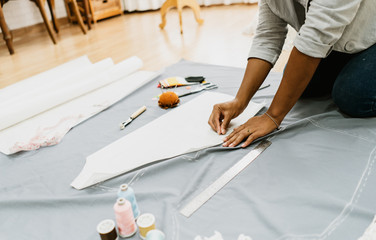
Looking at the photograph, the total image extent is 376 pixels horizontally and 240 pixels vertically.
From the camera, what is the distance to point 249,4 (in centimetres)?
395

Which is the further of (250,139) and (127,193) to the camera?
(250,139)

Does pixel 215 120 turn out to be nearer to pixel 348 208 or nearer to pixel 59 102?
pixel 348 208

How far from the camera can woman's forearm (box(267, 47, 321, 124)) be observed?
0.92 metres

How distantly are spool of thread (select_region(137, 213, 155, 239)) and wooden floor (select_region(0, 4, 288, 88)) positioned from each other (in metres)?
1.43

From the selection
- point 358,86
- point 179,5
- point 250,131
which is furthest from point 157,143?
point 179,5

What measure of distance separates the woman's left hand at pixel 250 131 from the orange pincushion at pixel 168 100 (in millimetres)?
375

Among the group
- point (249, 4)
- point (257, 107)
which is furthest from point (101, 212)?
point (249, 4)

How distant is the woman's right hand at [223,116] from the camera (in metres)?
1.06

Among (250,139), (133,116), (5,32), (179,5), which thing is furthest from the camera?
(179,5)

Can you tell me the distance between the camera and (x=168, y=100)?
1308 millimetres

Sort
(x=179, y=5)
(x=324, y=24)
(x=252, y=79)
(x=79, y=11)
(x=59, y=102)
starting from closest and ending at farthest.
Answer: (x=324, y=24), (x=252, y=79), (x=59, y=102), (x=179, y=5), (x=79, y=11)

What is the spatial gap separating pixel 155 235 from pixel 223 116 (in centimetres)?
52

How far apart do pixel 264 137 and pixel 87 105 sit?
33.3 inches

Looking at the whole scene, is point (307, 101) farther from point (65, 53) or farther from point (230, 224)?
point (65, 53)
